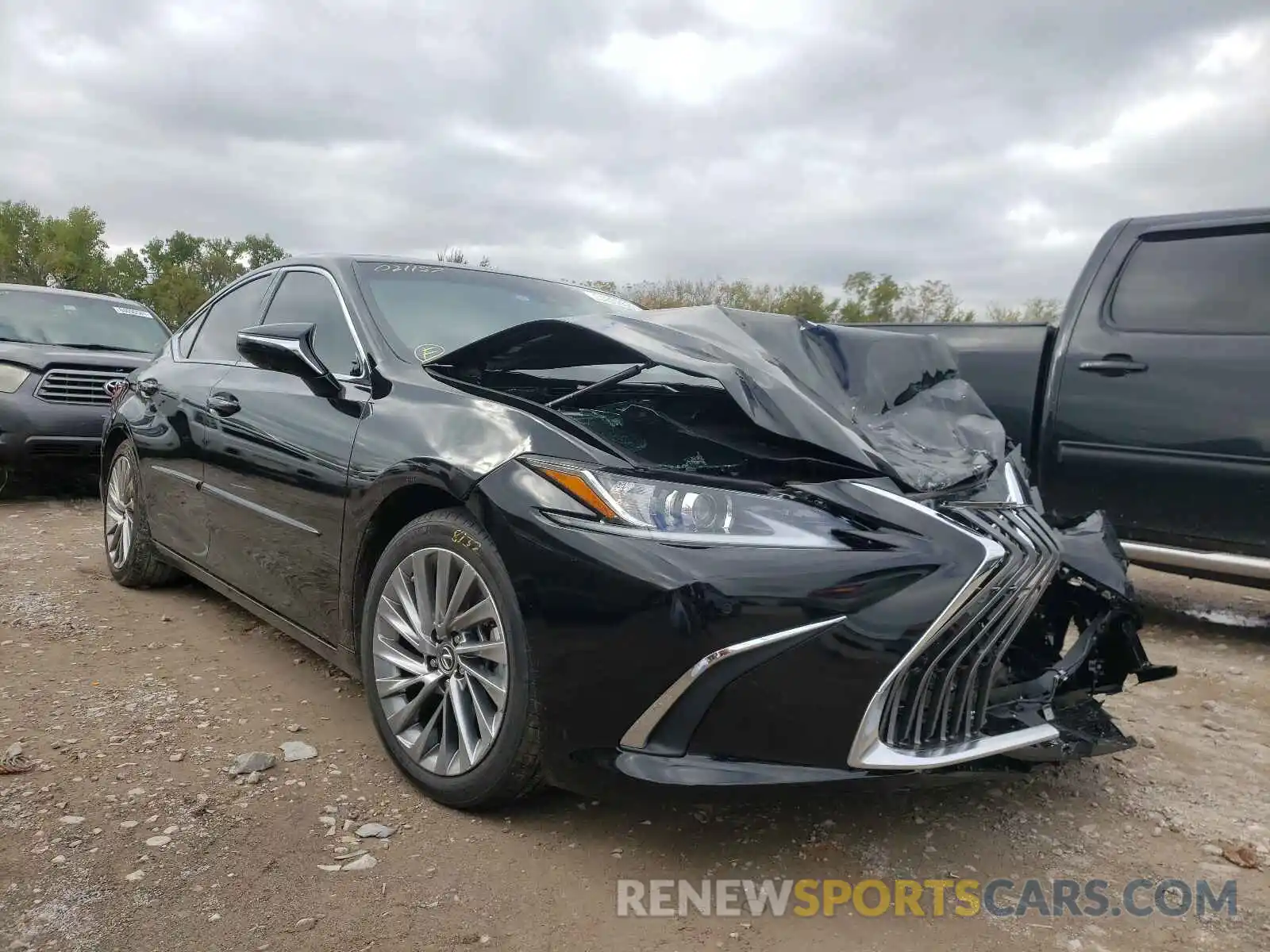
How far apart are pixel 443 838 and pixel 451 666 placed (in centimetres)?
42

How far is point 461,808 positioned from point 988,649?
4.51 ft

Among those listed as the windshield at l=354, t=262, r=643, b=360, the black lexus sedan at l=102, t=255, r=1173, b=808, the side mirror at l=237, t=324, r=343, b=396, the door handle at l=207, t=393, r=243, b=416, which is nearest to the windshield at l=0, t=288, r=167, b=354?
the door handle at l=207, t=393, r=243, b=416

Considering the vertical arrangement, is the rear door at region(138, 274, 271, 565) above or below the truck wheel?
above

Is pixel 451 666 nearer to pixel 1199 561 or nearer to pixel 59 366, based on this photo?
pixel 1199 561

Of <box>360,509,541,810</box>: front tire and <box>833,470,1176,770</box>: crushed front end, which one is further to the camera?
<box>360,509,541,810</box>: front tire

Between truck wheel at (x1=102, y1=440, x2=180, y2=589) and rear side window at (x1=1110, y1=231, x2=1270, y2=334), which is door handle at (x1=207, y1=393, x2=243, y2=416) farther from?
rear side window at (x1=1110, y1=231, x2=1270, y2=334)

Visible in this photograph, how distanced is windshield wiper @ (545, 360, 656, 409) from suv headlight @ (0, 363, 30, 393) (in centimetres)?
626

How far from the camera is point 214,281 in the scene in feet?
189

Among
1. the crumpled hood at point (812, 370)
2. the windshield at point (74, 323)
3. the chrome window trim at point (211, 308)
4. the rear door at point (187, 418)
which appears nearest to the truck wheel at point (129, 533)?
the rear door at point (187, 418)

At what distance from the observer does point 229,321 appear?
13.4 feet

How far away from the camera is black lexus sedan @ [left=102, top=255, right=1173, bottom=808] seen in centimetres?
193

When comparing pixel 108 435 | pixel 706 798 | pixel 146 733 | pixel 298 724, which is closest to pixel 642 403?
pixel 706 798

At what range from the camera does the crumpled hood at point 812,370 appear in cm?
222

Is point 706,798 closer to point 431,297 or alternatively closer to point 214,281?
point 431,297
